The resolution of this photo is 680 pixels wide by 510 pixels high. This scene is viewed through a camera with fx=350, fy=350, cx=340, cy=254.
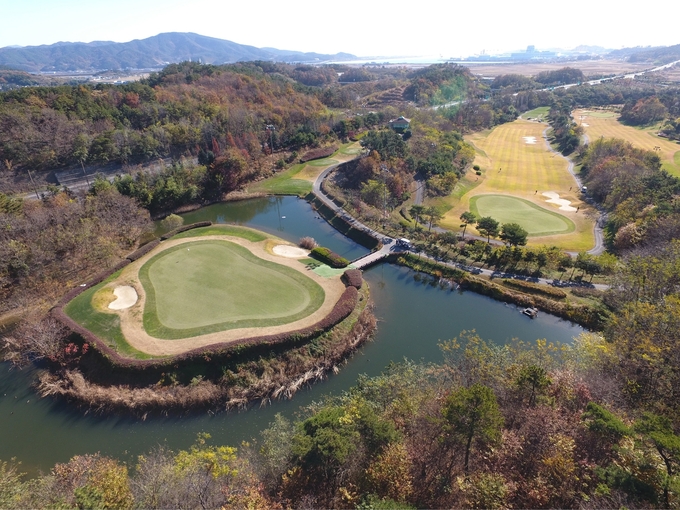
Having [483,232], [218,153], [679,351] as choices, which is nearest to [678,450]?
[679,351]

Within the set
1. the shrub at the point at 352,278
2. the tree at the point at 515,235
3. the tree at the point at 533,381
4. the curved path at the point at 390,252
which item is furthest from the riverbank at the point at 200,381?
the tree at the point at 515,235

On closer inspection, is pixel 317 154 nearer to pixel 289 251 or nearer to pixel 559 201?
pixel 289 251

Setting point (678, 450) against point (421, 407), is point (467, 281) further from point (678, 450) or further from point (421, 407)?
point (678, 450)

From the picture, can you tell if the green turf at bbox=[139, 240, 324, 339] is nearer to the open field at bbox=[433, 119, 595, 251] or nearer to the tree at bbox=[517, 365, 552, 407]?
the tree at bbox=[517, 365, 552, 407]

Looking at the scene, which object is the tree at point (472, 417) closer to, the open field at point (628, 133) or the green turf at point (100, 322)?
the green turf at point (100, 322)

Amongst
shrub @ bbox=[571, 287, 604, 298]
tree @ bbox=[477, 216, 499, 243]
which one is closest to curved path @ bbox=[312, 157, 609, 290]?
shrub @ bbox=[571, 287, 604, 298]

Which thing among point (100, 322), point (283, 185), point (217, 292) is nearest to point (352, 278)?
point (217, 292)
